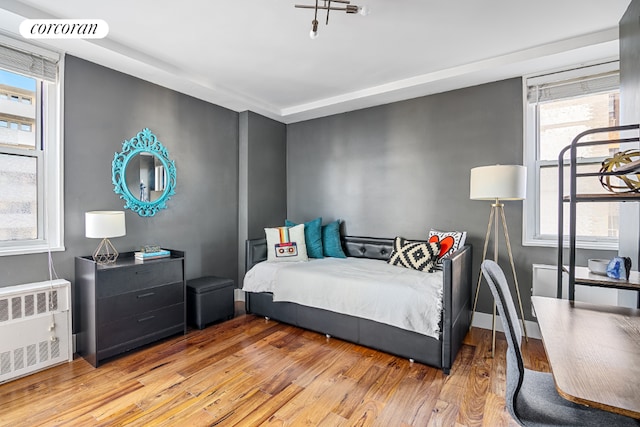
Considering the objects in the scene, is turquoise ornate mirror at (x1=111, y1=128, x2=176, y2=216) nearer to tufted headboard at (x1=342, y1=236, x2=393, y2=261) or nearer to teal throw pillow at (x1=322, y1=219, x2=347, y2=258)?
teal throw pillow at (x1=322, y1=219, x2=347, y2=258)

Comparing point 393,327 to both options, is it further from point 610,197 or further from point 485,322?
point 610,197

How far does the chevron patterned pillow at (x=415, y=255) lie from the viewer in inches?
117

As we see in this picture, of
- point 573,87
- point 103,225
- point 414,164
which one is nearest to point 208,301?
point 103,225

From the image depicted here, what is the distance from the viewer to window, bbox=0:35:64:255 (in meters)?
2.34

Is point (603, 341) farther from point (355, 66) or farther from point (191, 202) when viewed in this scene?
point (191, 202)

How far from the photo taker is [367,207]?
395 centimetres

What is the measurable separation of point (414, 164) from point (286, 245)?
5.78ft

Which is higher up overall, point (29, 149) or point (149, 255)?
point (29, 149)

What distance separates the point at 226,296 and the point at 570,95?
3865 mm

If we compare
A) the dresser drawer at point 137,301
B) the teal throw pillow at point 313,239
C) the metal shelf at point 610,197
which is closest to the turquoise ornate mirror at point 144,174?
the dresser drawer at point 137,301

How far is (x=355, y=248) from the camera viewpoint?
3895mm

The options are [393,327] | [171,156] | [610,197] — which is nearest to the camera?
[610,197]

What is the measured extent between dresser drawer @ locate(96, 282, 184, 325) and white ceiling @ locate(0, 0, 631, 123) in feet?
6.56

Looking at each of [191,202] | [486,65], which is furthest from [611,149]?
[191,202]
